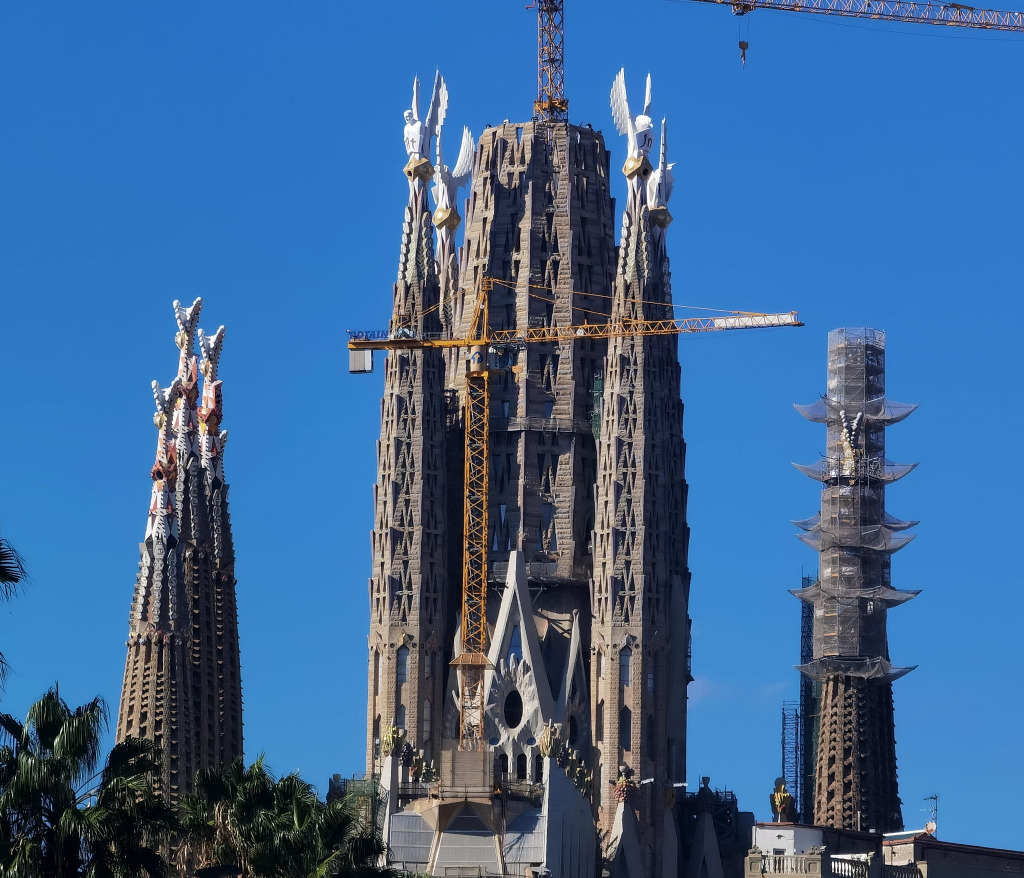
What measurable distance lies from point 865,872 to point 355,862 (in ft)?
194

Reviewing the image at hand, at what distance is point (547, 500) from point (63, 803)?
305 ft

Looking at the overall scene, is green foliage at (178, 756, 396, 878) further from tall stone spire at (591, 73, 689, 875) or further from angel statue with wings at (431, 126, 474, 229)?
angel statue with wings at (431, 126, 474, 229)

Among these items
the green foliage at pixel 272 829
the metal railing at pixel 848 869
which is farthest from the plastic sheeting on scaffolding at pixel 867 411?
the green foliage at pixel 272 829

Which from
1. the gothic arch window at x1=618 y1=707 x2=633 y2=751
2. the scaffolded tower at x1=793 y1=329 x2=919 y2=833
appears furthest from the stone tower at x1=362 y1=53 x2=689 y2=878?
the scaffolded tower at x1=793 y1=329 x2=919 y2=833

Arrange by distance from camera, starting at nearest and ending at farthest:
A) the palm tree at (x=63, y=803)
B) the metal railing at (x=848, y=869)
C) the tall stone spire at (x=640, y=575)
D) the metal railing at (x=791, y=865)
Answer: the palm tree at (x=63, y=803) < the metal railing at (x=791, y=865) < the metal railing at (x=848, y=869) < the tall stone spire at (x=640, y=575)

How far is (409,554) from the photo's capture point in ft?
534

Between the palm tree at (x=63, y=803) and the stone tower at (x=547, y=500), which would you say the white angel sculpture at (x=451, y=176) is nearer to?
the stone tower at (x=547, y=500)

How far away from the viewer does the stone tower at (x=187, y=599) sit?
130 metres

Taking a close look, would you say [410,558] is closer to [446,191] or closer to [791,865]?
[446,191]

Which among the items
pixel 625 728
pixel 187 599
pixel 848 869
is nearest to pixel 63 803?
pixel 187 599

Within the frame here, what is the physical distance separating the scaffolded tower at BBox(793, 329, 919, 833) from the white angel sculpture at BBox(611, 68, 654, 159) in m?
21.8

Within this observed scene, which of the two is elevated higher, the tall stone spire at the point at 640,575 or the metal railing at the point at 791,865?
the tall stone spire at the point at 640,575

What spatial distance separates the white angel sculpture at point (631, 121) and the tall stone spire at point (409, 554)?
15.6 m

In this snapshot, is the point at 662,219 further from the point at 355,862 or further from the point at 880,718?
the point at 355,862
